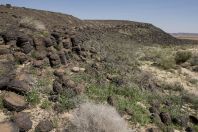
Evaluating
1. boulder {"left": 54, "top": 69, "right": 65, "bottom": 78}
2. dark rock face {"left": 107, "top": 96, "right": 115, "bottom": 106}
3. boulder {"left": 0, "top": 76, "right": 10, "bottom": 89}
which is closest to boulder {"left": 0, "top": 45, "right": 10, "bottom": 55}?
boulder {"left": 54, "top": 69, "right": 65, "bottom": 78}

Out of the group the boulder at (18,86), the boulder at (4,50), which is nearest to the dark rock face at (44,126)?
the boulder at (18,86)

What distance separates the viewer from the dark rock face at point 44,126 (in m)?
7.91

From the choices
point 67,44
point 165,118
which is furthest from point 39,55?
point 165,118

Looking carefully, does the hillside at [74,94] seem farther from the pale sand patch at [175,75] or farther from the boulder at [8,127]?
the pale sand patch at [175,75]

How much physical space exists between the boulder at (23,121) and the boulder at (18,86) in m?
1.26

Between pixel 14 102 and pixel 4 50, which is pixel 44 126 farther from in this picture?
pixel 4 50

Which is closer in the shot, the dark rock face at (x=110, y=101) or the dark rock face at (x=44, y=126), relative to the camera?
the dark rock face at (x=44, y=126)

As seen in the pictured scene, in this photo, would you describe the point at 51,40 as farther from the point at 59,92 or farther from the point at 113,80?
the point at 59,92

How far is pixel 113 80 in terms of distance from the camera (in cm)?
1309

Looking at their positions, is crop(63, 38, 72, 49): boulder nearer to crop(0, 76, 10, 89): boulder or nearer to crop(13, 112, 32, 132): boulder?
crop(0, 76, 10, 89): boulder

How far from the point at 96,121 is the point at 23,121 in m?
1.76

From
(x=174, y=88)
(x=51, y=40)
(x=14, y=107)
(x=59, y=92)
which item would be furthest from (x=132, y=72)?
(x=14, y=107)

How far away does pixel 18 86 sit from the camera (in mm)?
9266

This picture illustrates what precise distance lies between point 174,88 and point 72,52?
16.6ft
